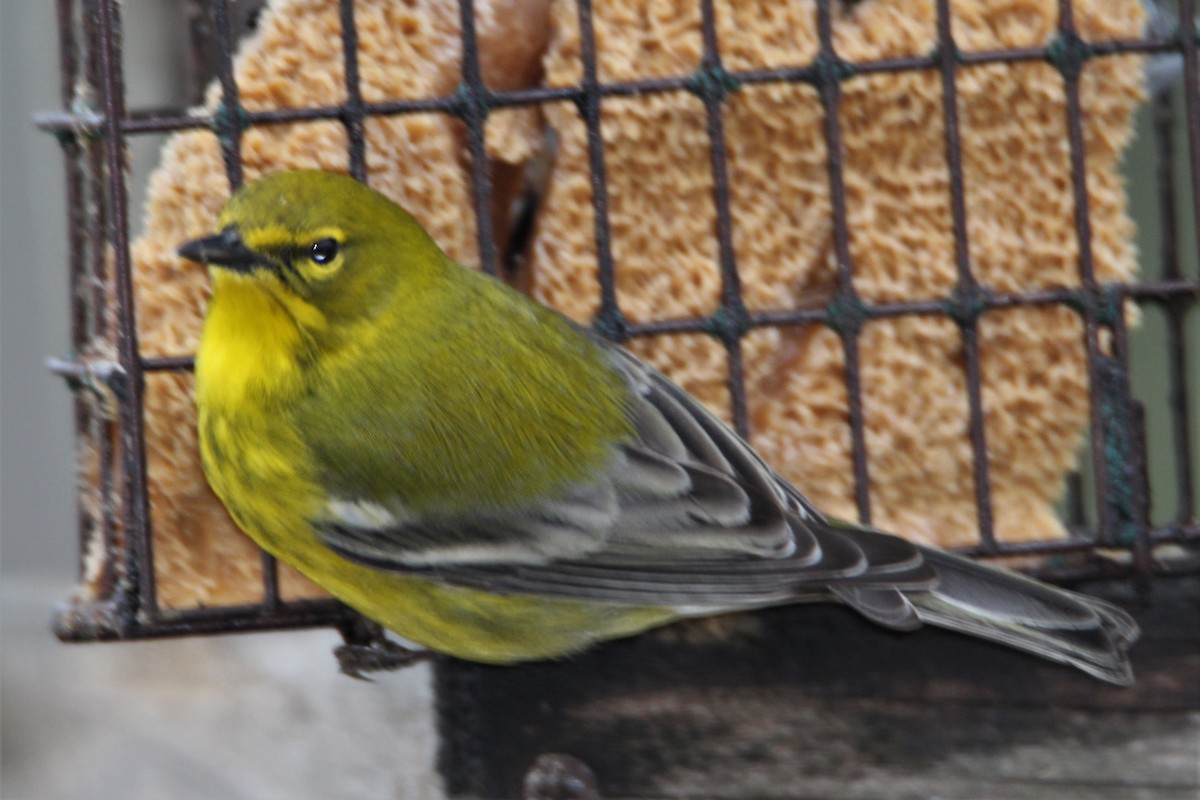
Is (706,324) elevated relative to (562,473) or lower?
elevated

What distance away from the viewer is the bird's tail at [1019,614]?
244cm

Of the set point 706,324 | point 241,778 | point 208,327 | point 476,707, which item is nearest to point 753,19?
point 706,324

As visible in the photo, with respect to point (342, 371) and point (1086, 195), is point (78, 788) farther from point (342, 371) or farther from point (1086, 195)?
point (1086, 195)

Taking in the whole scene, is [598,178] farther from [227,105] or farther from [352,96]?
[227,105]

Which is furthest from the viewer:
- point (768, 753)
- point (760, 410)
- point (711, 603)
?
point (760, 410)

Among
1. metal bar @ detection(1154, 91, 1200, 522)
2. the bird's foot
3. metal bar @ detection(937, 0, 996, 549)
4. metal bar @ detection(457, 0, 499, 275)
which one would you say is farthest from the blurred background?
metal bar @ detection(937, 0, 996, 549)

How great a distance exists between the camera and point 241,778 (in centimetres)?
325

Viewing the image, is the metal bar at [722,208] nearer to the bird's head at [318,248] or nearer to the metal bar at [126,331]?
the bird's head at [318,248]

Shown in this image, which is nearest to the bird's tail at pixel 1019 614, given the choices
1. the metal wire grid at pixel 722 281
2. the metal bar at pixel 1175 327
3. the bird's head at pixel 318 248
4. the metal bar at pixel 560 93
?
the metal wire grid at pixel 722 281

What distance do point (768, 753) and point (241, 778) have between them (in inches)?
45.0

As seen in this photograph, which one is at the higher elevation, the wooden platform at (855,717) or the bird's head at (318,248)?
the bird's head at (318,248)

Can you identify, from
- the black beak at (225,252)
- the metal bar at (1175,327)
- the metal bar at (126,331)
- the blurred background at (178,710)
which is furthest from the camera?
the blurred background at (178,710)

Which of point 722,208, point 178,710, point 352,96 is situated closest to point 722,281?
point 722,208

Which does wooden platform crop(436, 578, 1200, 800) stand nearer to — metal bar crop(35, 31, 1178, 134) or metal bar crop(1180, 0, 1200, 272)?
metal bar crop(1180, 0, 1200, 272)
